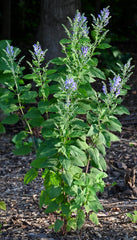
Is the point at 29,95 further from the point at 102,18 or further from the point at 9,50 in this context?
the point at 102,18

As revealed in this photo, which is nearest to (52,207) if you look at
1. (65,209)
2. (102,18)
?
(65,209)

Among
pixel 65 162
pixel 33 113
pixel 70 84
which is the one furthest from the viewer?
pixel 33 113

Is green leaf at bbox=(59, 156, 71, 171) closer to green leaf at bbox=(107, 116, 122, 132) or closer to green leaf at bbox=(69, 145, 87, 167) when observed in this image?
green leaf at bbox=(69, 145, 87, 167)

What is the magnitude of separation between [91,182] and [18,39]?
838 cm

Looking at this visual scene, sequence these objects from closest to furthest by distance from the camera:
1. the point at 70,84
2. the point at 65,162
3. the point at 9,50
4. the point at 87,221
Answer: the point at 70,84 → the point at 65,162 → the point at 9,50 → the point at 87,221

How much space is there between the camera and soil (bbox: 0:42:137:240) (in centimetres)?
264

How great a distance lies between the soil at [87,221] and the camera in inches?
104

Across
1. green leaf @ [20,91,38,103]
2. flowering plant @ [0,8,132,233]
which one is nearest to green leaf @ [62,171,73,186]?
flowering plant @ [0,8,132,233]

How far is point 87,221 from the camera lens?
9.23 ft

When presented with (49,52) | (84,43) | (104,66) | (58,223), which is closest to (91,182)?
(58,223)

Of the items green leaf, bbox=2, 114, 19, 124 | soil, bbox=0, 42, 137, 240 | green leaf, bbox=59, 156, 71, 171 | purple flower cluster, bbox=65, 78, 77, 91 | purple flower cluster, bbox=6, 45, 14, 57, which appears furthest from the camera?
soil, bbox=0, 42, 137, 240

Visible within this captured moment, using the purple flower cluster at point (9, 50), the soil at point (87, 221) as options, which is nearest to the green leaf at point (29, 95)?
the purple flower cluster at point (9, 50)

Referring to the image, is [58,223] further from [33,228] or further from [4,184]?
[4,184]

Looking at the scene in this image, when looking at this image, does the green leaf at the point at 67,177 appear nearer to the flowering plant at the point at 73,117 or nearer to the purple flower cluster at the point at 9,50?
the flowering plant at the point at 73,117
